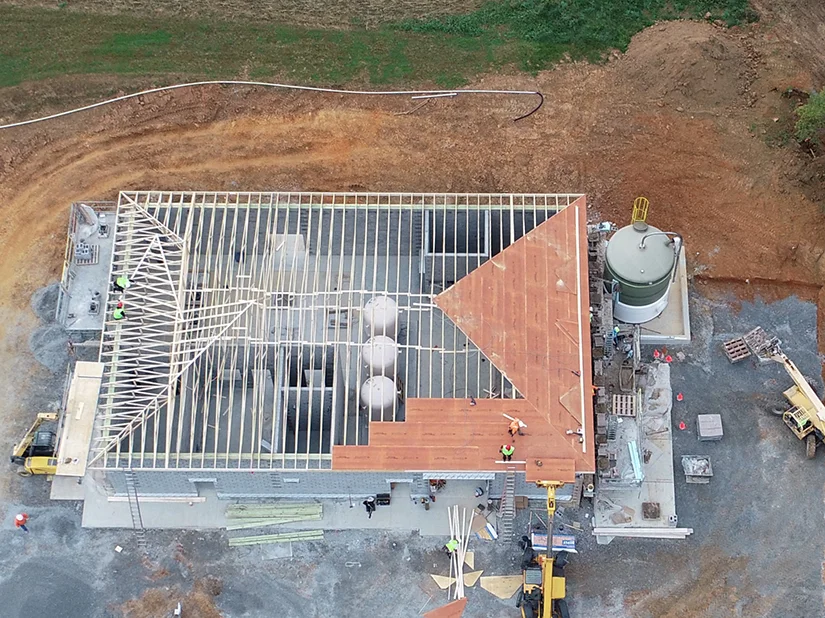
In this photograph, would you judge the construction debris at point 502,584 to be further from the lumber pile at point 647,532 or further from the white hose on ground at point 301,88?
A: the white hose on ground at point 301,88

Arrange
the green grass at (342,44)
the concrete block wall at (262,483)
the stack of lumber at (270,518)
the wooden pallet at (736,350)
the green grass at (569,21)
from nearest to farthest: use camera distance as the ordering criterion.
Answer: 1. the concrete block wall at (262,483)
2. the stack of lumber at (270,518)
3. the wooden pallet at (736,350)
4. the green grass at (342,44)
5. the green grass at (569,21)

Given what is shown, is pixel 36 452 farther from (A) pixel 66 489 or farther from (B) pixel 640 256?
(B) pixel 640 256

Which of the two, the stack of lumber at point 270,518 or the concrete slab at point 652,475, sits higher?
the concrete slab at point 652,475

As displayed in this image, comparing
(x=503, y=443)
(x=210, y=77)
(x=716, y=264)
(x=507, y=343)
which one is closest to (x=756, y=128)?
(x=716, y=264)

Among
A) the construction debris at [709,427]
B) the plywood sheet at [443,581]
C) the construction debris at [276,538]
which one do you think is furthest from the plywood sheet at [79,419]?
the construction debris at [709,427]

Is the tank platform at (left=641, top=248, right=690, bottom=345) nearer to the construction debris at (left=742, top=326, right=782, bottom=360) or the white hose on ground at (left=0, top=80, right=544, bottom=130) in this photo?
the construction debris at (left=742, top=326, right=782, bottom=360)

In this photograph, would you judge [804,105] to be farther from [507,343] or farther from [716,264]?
[507,343]

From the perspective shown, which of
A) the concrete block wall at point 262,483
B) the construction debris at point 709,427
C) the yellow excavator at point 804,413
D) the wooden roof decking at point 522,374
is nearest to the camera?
the wooden roof decking at point 522,374
